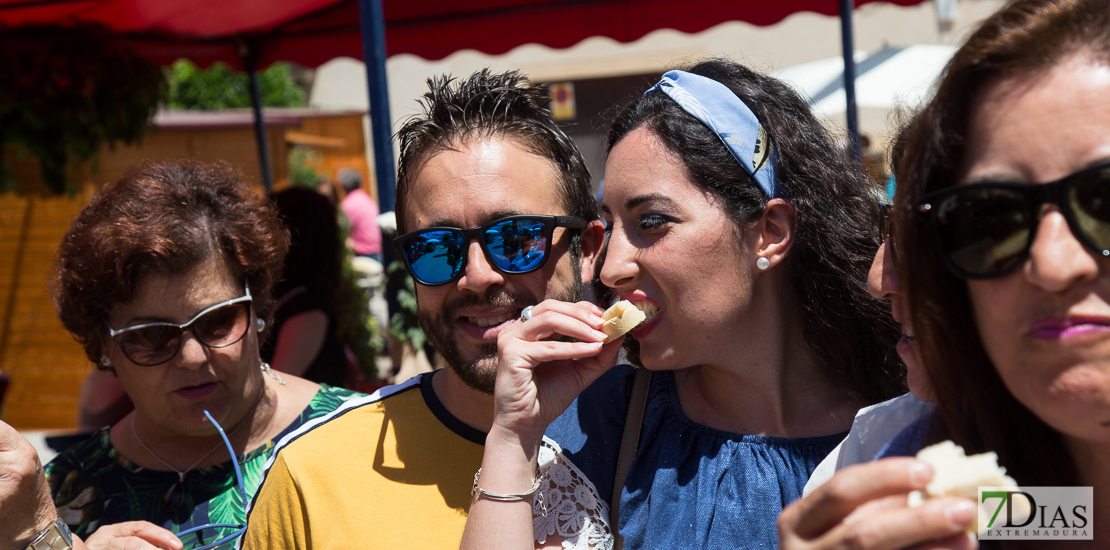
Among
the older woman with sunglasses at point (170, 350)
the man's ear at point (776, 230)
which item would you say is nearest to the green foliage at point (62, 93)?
the older woman with sunglasses at point (170, 350)

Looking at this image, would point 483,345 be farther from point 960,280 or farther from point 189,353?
point 960,280

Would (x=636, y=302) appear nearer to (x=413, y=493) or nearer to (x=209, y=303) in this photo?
(x=413, y=493)

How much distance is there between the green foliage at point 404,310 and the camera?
160 inches

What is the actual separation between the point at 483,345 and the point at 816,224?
0.85 metres

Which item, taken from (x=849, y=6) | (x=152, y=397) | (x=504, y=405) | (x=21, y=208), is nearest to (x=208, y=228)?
(x=152, y=397)

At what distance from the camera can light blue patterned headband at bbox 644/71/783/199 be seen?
178 centimetres

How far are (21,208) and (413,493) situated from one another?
7832mm

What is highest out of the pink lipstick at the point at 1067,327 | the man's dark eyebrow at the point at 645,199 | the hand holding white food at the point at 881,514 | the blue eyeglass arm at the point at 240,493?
the man's dark eyebrow at the point at 645,199

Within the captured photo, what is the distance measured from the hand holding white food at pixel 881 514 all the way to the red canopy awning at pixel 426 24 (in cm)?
489

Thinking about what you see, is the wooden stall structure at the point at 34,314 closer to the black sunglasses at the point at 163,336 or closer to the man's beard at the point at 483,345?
the black sunglasses at the point at 163,336

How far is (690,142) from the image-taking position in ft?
5.82

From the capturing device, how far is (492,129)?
210 cm

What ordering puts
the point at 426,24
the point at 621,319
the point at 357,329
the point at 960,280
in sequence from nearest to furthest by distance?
1. the point at 960,280
2. the point at 621,319
3. the point at 357,329
4. the point at 426,24

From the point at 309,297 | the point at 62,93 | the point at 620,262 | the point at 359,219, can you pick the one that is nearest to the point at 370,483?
the point at 620,262
